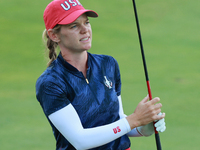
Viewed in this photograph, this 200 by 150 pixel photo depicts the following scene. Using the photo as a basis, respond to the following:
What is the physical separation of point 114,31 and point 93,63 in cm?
676

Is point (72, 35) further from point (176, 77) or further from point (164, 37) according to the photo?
point (164, 37)

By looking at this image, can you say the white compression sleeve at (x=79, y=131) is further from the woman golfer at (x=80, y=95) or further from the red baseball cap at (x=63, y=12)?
the red baseball cap at (x=63, y=12)

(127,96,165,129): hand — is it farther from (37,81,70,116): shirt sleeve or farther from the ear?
the ear

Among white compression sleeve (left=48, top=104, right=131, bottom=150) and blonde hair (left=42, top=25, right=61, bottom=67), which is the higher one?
blonde hair (left=42, top=25, right=61, bottom=67)

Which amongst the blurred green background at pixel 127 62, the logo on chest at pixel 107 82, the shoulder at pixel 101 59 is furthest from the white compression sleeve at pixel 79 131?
the blurred green background at pixel 127 62

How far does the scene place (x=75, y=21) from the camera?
7.24ft

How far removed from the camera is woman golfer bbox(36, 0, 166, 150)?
2.11m

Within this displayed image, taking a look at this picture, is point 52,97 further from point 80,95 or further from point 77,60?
point 77,60

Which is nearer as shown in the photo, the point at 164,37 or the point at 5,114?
the point at 5,114

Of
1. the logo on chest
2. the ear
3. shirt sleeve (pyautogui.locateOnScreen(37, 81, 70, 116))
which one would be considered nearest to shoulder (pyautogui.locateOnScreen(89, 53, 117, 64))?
the logo on chest

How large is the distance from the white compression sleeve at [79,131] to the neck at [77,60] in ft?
0.93

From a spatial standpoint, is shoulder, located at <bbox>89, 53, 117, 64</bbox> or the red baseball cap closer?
the red baseball cap

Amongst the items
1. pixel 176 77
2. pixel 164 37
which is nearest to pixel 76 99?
pixel 176 77

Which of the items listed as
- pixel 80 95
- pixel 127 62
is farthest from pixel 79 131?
pixel 127 62
